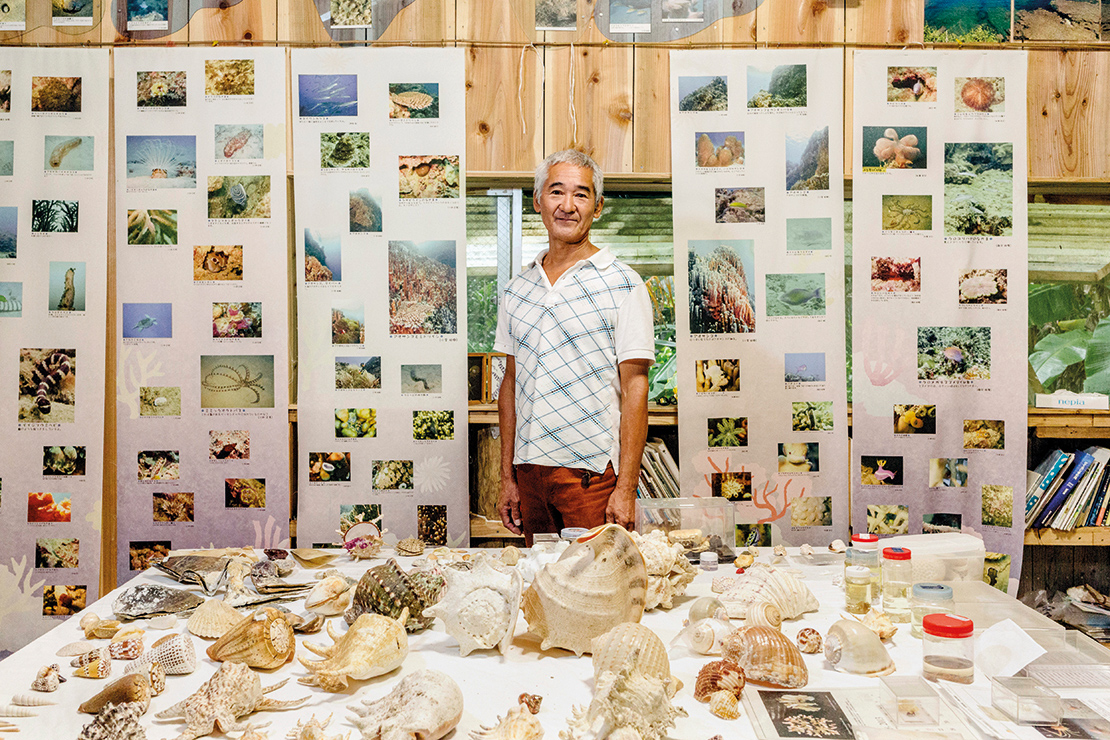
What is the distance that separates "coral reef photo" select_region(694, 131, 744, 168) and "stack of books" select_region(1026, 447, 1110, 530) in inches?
64.2

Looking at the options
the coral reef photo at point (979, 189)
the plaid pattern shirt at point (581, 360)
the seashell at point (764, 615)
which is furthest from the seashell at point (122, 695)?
the coral reef photo at point (979, 189)

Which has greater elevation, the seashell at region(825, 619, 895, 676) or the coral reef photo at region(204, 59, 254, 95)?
the coral reef photo at region(204, 59, 254, 95)

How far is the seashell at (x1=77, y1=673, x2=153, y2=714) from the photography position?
0.98 m

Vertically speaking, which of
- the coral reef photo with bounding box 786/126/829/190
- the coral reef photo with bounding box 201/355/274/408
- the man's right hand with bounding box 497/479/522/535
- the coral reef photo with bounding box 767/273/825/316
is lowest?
the man's right hand with bounding box 497/479/522/535

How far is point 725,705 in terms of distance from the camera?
Result: 0.99 metres

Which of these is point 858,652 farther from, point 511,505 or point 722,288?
point 722,288

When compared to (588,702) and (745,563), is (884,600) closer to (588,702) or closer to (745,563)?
(745,563)

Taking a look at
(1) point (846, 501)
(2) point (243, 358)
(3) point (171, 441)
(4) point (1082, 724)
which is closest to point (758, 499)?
(1) point (846, 501)

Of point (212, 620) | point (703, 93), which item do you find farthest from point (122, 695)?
point (703, 93)

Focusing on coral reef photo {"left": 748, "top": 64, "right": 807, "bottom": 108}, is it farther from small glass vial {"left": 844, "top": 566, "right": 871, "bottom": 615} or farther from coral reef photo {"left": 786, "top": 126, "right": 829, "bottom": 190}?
small glass vial {"left": 844, "top": 566, "right": 871, "bottom": 615}

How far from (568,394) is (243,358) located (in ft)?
4.28

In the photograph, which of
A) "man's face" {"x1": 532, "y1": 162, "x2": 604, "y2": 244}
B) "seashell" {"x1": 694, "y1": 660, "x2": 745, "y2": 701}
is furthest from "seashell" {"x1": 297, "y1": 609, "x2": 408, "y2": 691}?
"man's face" {"x1": 532, "y1": 162, "x2": 604, "y2": 244}

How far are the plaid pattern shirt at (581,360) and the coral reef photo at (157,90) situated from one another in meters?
1.66

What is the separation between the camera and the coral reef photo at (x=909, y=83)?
2762mm
